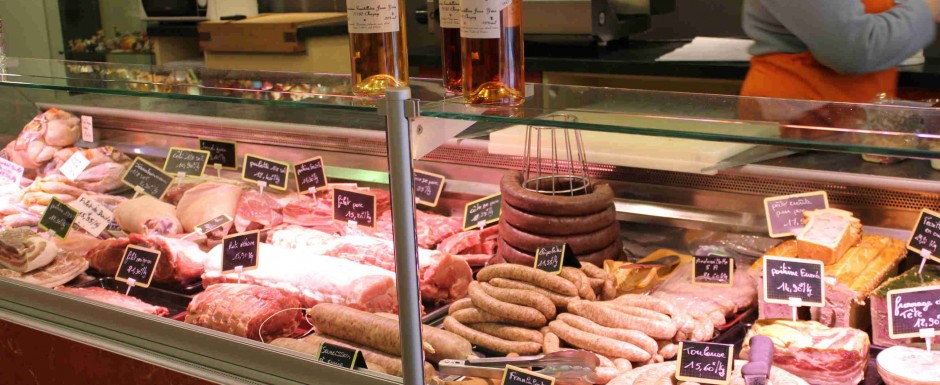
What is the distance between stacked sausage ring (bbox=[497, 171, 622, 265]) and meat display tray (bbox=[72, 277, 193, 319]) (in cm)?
95

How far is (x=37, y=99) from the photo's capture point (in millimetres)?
3711

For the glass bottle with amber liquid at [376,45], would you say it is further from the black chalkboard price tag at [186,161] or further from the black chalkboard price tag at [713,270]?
the black chalkboard price tag at [186,161]

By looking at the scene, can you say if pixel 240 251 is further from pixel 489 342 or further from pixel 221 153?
pixel 489 342

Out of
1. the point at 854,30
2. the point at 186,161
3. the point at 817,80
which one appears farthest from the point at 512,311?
the point at 817,80

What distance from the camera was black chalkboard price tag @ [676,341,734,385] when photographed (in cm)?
183

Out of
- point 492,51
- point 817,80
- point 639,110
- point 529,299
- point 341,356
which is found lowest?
point 341,356

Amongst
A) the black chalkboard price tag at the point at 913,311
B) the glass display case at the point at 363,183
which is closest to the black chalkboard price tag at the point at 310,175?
the glass display case at the point at 363,183

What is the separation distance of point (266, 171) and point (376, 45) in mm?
1152

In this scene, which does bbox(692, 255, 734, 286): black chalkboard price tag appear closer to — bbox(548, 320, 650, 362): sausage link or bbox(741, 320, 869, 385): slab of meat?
bbox(741, 320, 869, 385): slab of meat

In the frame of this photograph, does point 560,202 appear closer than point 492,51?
No

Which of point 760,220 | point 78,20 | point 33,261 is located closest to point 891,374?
point 760,220

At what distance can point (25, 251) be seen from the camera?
111 inches

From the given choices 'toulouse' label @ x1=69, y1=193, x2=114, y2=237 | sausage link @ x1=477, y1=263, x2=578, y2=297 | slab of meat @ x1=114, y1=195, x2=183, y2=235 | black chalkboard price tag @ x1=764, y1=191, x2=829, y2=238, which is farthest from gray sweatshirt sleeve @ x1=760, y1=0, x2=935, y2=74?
'toulouse' label @ x1=69, y1=193, x2=114, y2=237

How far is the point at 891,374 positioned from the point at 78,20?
721 centimetres
